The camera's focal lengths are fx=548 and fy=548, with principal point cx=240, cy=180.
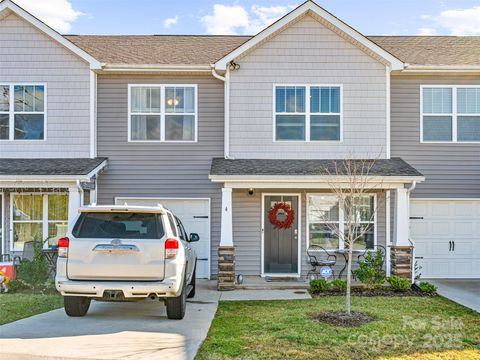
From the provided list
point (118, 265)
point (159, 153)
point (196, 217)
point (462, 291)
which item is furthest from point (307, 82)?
point (118, 265)

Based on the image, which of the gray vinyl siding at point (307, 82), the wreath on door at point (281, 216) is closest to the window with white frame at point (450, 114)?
the gray vinyl siding at point (307, 82)

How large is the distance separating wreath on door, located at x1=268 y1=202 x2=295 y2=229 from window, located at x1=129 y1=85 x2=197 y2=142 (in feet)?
9.81

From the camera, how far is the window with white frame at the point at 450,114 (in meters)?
14.6

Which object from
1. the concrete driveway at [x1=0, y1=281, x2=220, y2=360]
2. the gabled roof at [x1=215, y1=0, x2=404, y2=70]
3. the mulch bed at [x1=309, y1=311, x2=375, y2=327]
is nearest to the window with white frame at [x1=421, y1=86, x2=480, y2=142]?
the gabled roof at [x1=215, y1=0, x2=404, y2=70]

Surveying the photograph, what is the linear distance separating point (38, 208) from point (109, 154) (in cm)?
232

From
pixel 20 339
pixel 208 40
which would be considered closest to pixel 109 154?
pixel 208 40

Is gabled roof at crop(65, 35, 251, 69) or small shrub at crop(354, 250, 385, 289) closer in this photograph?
small shrub at crop(354, 250, 385, 289)

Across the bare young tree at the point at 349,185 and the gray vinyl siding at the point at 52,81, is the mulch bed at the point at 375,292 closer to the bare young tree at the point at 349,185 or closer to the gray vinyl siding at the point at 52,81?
the bare young tree at the point at 349,185

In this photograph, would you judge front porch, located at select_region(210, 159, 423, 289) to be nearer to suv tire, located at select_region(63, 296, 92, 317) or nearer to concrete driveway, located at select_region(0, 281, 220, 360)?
concrete driveway, located at select_region(0, 281, 220, 360)

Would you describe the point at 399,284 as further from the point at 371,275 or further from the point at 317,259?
the point at 317,259

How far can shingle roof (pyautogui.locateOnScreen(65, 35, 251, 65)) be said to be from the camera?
14648 mm

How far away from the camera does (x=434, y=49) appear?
16.0 metres

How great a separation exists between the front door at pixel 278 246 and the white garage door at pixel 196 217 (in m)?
1.54

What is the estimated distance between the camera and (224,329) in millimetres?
8305
